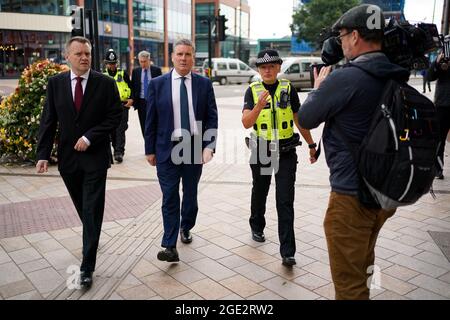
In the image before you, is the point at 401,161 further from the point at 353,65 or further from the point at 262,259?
the point at 262,259

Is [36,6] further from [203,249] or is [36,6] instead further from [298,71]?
[203,249]

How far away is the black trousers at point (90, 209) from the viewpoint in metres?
3.61

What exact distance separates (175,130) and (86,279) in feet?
4.71

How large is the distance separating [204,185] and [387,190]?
14.7 ft

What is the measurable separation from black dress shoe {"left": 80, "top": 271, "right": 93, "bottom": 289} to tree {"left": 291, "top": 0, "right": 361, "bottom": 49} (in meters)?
48.5

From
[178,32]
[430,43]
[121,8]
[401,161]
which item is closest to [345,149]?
[401,161]

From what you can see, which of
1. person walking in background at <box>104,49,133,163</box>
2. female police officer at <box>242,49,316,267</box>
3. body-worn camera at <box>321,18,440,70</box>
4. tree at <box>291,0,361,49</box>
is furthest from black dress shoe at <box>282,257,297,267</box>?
tree at <box>291,0,361,49</box>

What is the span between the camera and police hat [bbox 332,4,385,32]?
2.36 metres

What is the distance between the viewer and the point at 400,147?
87.4 inches

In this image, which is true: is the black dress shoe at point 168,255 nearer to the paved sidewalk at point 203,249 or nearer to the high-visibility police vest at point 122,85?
the paved sidewalk at point 203,249

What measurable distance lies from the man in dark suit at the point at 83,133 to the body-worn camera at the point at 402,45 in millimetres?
1952

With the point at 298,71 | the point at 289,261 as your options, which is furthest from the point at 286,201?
the point at 298,71

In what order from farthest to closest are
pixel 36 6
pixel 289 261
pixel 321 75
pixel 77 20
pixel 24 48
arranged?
pixel 24 48
pixel 36 6
pixel 77 20
pixel 289 261
pixel 321 75

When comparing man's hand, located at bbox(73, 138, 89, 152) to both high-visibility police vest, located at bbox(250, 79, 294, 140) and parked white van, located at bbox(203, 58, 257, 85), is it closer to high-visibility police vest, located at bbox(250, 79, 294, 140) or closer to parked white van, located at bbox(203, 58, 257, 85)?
high-visibility police vest, located at bbox(250, 79, 294, 140)
